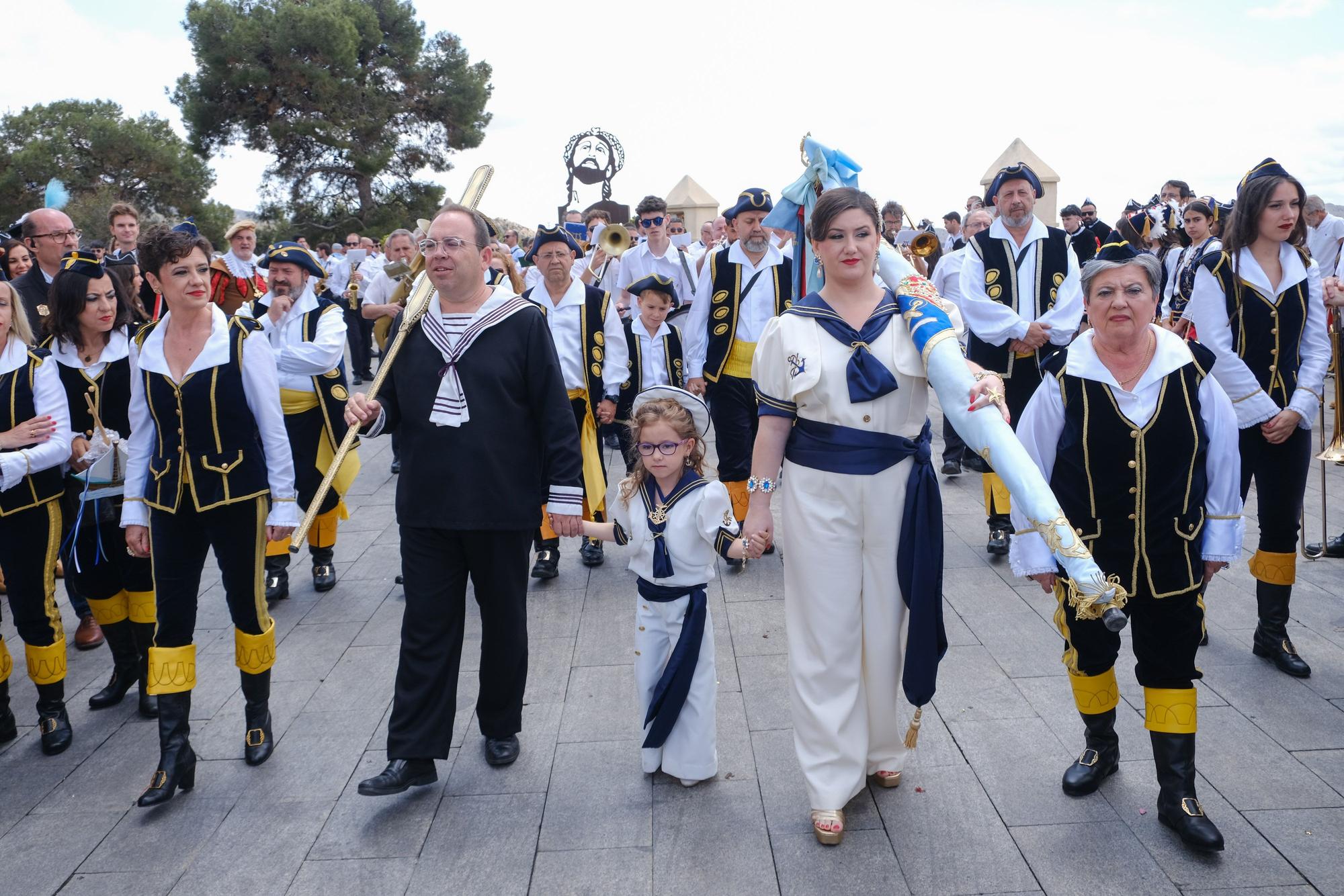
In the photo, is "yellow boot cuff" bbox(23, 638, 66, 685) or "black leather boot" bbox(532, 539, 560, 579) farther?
"black leather boot" bbox(532, 539, 560, 579)

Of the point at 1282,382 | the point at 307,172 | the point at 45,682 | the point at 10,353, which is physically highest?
the point at 307,172

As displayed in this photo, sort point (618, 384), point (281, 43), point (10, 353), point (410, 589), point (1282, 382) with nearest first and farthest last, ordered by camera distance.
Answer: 1. point (410, 589)
2. point (10, 353)
3. point (1282, 382)
4. point (618, 384)
5. point (281, 43)

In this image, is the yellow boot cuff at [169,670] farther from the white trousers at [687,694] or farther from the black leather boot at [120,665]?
the white trousers at [687,694]

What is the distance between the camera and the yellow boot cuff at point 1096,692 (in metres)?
3.54

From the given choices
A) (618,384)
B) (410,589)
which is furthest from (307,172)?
(410,589)

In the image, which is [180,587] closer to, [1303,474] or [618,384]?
[618,384]

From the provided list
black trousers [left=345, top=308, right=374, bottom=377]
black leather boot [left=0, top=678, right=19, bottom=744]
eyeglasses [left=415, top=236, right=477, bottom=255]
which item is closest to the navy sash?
eyeglasses [left=415, top=236, right=477, bottom=255]

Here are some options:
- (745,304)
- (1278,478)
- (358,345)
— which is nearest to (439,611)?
(745,304)

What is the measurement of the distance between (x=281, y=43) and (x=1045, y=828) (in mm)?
36255

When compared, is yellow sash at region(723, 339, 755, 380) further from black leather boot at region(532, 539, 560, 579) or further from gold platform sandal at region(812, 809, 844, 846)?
gold platform sandal at region(812, 809, 844, 846)

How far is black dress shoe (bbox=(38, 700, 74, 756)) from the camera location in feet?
13.8

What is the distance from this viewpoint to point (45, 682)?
4.25 meters

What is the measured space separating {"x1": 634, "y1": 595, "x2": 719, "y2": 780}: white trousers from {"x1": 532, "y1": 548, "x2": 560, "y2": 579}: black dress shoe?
2.47 metres

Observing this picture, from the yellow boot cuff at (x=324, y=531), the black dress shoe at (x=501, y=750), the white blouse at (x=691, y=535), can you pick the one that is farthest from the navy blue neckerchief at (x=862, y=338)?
the yellow boot cuff at (x=324, y=531)
